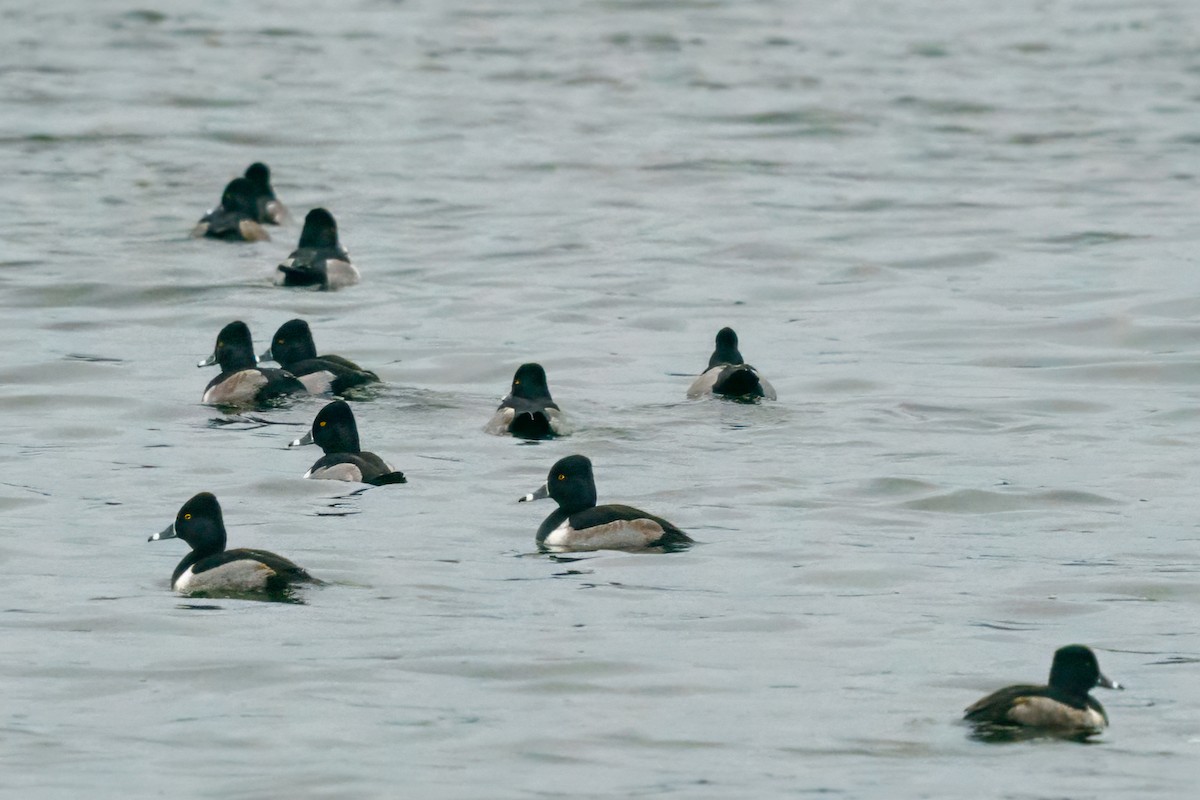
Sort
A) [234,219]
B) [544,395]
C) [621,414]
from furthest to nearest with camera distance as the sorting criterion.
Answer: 1. [234,219]
2. [621,414]
3. [544,395]

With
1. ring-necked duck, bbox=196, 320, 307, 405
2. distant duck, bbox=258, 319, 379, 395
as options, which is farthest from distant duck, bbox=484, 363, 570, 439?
ring-necked duck, bbox=196, 320, 307, 405

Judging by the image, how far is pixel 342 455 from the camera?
17.6 metres

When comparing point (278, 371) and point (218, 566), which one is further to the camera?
point (278, 371)

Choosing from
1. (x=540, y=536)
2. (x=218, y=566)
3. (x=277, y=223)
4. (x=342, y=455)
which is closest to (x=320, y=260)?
(x=277, y=223)

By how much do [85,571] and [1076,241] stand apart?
57.2 feet

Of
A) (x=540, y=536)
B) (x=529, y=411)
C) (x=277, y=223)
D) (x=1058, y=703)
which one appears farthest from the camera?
(x=277, y=223)

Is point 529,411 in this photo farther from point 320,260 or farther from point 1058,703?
point 320,260

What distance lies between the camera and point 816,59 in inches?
1754

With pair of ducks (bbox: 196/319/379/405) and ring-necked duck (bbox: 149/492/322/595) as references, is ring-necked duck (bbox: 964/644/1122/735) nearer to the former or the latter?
ring-necked duck (bbox: 149/492/322/595)

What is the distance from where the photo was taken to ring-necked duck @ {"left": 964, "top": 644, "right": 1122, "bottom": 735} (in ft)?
37.9

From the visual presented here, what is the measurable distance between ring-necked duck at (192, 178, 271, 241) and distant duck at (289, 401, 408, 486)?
11628 millimetres

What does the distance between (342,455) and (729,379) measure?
3.78m

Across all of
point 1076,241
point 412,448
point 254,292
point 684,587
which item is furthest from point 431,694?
point 1076,241

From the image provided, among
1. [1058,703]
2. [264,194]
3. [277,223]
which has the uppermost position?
[264,194]
